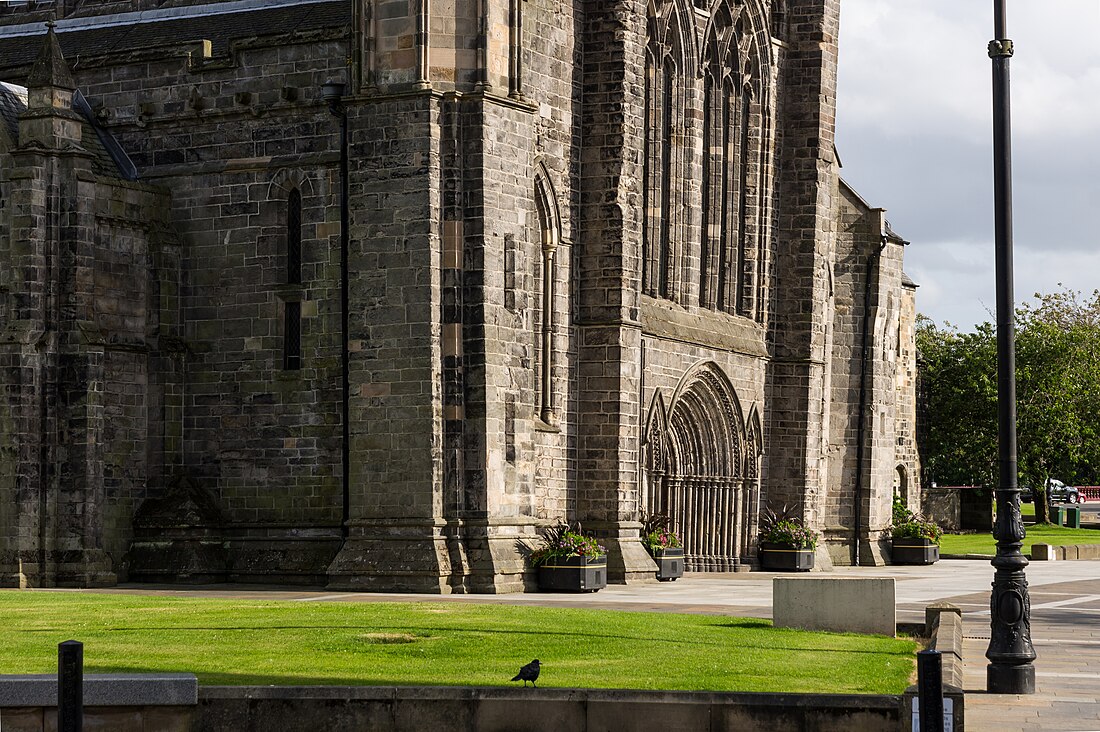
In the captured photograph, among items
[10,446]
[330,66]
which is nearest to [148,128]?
[330,66]

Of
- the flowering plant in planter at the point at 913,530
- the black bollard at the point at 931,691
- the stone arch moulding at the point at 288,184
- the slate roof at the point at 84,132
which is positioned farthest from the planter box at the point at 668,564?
the black bollard at the point at 931,691

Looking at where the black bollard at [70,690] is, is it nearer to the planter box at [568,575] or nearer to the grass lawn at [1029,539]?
the planter box at [568,575]

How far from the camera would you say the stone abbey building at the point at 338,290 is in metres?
32.2

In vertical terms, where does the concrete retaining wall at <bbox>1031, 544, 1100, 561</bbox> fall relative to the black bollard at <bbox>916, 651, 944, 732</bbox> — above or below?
below

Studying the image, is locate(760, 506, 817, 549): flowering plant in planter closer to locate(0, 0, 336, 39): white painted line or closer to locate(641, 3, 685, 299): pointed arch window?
locate(641, 3, 685, 299): pointed arch window

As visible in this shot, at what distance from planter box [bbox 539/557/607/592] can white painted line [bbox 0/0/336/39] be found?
13582mm

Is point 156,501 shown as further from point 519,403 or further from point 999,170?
point 999,170

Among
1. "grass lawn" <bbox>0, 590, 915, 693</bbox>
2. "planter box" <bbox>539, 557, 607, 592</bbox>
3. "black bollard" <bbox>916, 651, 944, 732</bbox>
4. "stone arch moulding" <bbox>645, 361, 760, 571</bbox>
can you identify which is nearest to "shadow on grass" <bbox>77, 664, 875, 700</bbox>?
"grass lawn" <bbox>0, 590, 915, 693</bbox>

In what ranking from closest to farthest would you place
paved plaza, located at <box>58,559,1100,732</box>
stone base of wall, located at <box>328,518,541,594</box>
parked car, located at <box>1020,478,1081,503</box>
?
paved plaza, located at <box>58,559,1100,732</box> < stone base of wall, located at <box>328,518,541,594</box> < parked car, located at <box>1020,478,1081,503</box>

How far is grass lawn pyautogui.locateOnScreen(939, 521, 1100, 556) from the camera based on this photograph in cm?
5943

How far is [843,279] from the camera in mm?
49875

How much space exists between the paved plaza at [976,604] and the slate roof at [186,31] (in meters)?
11.7

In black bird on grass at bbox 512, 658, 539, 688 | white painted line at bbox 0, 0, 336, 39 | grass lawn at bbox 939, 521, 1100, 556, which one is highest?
white painted line at bbox 0, 0, 336, 39

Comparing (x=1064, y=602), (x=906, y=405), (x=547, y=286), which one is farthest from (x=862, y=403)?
(x=1064, y=602)
